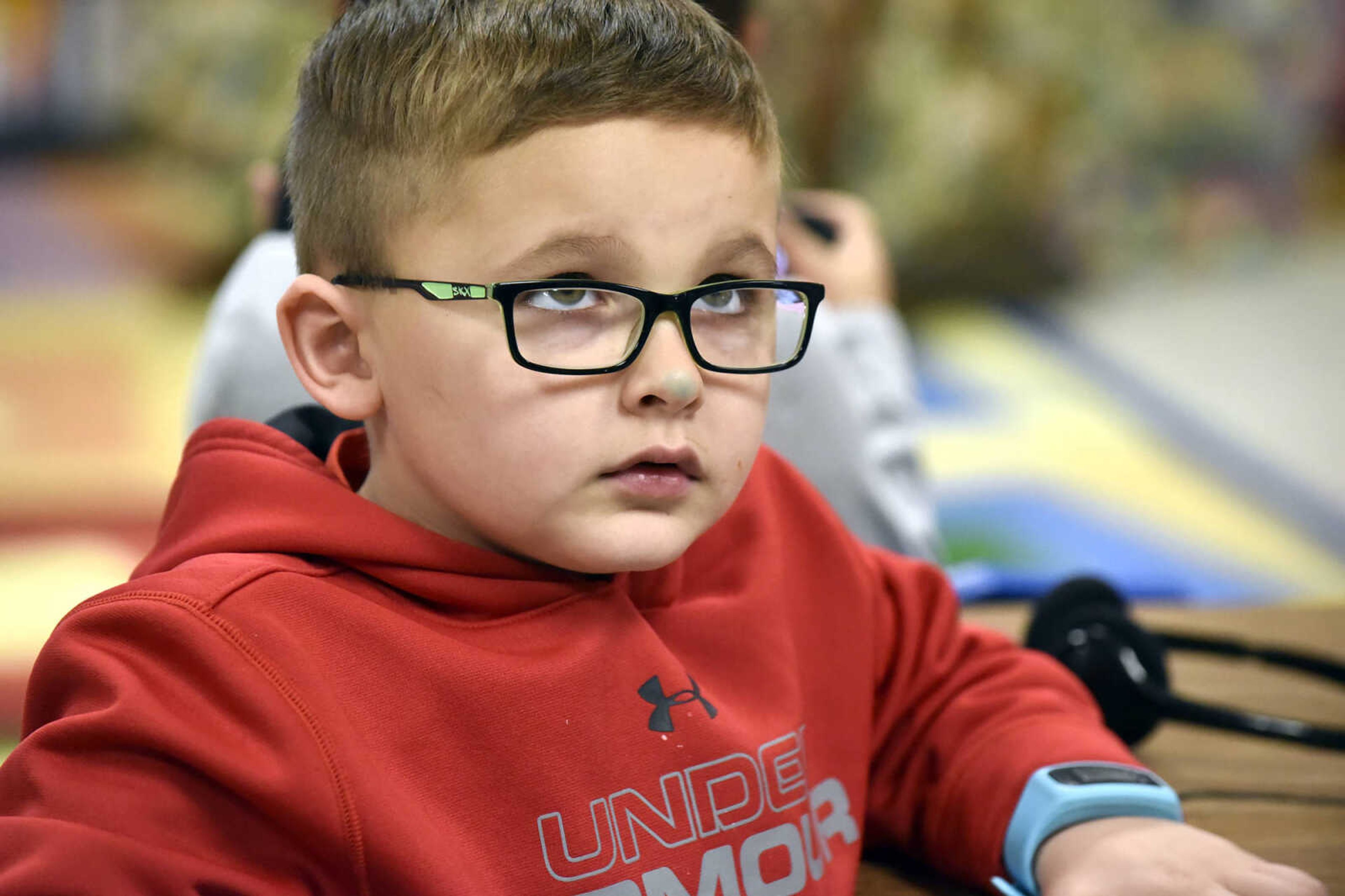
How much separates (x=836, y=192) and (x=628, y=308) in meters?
2.43

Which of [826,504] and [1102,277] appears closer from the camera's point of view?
[826,504]

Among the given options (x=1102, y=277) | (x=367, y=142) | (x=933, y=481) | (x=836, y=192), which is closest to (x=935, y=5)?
(x=836, y=192)

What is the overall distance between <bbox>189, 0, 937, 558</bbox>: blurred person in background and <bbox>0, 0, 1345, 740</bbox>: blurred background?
105 cm

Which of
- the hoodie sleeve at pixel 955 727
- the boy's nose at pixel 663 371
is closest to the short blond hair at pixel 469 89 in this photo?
the boy's nose at pixel 663 371

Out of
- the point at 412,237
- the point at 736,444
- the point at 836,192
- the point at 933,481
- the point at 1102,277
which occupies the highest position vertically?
the point at 412,237

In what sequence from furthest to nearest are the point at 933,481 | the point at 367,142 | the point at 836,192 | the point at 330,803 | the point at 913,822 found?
the point at 836,192 → the point at 933,481 → the point at 913,822 → the point at 367,142 → the point at 330,803

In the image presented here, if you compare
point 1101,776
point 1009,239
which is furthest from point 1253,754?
point 1009,239

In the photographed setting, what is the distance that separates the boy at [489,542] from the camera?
59 cm

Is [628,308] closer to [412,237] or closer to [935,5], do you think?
[412,237]

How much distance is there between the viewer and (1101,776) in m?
0.79

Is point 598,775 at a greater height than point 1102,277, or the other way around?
point 598,775

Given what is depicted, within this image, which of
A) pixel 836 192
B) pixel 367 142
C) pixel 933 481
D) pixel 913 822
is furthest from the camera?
pixel 836 192

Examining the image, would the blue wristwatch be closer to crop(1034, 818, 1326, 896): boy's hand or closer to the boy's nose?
crop(1034, 818, 1326, 896): boy's hand

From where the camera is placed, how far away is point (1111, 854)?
0.74 metres
